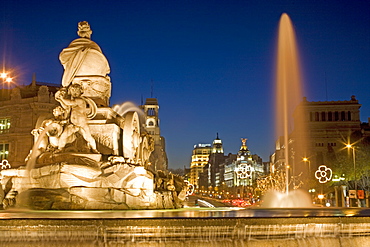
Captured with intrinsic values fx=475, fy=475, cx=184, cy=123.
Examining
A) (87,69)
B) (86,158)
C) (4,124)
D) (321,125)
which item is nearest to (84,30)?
(87,69)

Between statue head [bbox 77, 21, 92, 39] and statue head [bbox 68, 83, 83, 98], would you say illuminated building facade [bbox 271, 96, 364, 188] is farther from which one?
statue head [bbox 68, 83, 83, 98]

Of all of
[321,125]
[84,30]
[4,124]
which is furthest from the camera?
[321,125]

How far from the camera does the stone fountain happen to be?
49.1 ft

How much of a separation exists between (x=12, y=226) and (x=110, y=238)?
5.57 ft

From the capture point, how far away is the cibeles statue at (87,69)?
18.9 meters

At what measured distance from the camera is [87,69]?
62.5 ft

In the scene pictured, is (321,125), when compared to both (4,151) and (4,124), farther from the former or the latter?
(4,151)

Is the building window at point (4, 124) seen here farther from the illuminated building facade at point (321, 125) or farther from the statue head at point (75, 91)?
the illuminated building facade at point (321, 125)

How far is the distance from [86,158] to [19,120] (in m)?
51.3

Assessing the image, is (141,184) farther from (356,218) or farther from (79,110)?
(356,218)

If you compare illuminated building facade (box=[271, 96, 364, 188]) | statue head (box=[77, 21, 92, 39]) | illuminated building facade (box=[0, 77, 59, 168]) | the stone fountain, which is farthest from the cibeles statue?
illuminated building facade (box=[271, 96, 364, 188])

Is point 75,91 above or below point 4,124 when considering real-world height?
below

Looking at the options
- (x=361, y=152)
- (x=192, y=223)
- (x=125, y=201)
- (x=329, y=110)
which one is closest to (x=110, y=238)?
(x=192, y=223)

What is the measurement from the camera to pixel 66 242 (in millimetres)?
8289
